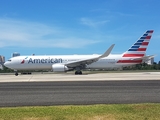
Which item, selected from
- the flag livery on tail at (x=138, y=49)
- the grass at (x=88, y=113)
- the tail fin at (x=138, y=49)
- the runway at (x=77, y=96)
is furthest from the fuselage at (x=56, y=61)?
the grass at (x=88, y=113)

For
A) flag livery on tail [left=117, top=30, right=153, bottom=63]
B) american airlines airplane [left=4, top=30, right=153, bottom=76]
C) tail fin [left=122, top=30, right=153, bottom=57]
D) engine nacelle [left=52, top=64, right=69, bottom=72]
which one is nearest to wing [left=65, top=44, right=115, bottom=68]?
american airlines airplane [left=4, top=30, right=153, bottom=76]

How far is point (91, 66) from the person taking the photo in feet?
123

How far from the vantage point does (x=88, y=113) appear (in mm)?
6594

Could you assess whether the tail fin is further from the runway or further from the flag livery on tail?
the runway

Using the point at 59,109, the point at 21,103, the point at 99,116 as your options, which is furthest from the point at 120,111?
the point at 21,103

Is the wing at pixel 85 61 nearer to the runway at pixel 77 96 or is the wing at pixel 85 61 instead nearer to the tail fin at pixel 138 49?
the tail fin at pixel 138 49

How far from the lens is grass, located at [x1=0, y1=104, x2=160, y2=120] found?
6137 millimetres

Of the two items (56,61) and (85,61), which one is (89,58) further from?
(56,61)

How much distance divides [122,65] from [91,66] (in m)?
4.87

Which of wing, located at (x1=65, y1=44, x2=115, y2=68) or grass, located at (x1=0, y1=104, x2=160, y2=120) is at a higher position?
wing, located at (x1=65, y1=44, x2=115, y2=68)

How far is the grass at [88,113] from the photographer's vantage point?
614cm

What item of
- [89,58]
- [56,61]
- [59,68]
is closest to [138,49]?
[89,58]

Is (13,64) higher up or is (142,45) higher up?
(142,45)

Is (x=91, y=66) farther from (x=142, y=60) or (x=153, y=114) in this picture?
(x=153, y=114)
